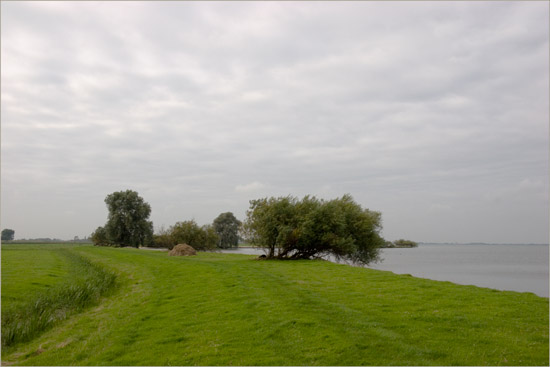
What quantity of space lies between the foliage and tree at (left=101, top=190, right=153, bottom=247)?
6127 centimetres

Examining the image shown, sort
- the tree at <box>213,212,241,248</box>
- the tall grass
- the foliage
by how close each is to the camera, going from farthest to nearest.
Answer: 1. the tree at <box>213,212,241,248</box>
2. the foliage
3. the tall grass

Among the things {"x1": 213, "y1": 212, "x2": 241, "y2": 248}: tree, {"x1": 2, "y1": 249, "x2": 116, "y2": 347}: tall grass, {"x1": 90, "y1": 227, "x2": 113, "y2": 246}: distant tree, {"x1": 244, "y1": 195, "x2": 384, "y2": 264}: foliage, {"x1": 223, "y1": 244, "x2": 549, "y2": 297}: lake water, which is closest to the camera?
{"x1": 2, "y1": 249, "x2": 116, "y2": 347}: tall grass

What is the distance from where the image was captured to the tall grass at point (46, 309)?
15724 mm

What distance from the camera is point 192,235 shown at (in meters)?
75.2

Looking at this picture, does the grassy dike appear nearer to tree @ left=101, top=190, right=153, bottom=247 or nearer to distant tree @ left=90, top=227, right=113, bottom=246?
tree @ left=101, top=190, right=153, bottom=247

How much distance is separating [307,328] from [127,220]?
91.9m

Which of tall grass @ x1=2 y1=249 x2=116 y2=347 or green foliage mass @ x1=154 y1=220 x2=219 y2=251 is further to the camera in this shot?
green foliage mass @ x1=154 y1=220 x2=219 y2=251

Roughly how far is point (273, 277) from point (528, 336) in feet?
55.4

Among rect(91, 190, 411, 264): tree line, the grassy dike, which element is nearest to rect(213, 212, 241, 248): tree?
rect(91, 190, 411, 264): tree line

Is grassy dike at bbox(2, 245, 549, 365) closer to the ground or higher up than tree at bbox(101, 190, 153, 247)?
closer to the ground

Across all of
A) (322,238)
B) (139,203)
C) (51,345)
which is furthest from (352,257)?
(139,203)

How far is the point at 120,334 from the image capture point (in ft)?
47.8

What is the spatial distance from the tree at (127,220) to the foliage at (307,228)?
201 feet

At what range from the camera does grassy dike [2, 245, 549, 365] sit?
10.7 metres
